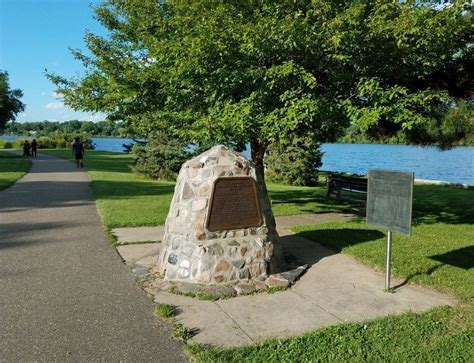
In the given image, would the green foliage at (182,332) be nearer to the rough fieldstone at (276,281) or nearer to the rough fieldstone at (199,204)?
the rough fieldstone at (276,281)

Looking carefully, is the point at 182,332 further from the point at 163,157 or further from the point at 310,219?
the point at 163,157

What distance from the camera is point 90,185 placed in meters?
17.0

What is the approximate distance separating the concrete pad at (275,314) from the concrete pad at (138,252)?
6.98ft

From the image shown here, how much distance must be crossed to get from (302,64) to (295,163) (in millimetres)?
14558

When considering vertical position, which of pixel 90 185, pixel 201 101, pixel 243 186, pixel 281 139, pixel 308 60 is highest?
pixel 308 60

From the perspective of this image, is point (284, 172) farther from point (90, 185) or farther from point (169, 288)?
point (169, 288)

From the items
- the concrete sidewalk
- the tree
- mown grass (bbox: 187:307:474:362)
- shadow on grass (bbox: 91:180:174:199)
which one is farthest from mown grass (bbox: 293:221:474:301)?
the tree

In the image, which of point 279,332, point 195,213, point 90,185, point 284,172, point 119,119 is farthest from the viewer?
point 284,172

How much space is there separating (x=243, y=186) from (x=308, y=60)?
3232 millimetres

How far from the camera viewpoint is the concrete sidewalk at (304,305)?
176 inches

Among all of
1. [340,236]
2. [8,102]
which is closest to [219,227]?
[340,236]

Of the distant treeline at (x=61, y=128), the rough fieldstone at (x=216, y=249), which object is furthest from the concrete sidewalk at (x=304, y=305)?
the distant treeline at (x=61, y=128)

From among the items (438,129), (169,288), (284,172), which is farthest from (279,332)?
(284,172)

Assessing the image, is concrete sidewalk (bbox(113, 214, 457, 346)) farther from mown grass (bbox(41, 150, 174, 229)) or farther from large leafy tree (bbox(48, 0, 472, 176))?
mown grass (bbox(41, 150, 174, 229))
